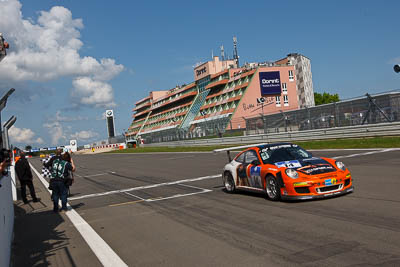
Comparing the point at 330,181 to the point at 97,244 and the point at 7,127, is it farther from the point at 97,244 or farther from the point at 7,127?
the point at 7,127

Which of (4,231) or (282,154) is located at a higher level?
(282,154)

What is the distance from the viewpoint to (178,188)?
13180 millimetres

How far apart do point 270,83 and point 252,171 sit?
219 feet

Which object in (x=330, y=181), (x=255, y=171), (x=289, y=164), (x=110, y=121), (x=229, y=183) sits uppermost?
(x=110, y=121)

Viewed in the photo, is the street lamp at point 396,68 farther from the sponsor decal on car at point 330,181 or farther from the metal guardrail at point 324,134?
the sponsor decal on car at point 330,181

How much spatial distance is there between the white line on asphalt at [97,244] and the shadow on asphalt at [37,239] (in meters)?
0.36

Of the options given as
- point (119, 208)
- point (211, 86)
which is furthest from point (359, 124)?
point (211, 86)

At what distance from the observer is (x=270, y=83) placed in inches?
2945

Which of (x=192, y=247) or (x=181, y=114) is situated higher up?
(x=181, y=114)

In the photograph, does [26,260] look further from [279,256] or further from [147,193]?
[147,193]

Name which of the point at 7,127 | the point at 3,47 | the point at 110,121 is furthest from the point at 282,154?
the point at 110,121

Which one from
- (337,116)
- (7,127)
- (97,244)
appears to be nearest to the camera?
(97,244)

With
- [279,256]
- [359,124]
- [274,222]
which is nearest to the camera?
[279,256]

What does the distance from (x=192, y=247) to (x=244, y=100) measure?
68279mm
